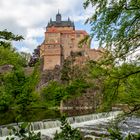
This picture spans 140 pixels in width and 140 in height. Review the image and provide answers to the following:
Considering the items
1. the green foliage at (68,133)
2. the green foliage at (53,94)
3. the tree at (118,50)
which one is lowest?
the green foliage at (68,133)

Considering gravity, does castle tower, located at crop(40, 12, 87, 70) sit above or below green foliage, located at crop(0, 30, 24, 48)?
above

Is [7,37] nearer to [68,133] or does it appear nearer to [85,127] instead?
[68,133]

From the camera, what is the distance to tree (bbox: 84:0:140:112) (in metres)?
4.93

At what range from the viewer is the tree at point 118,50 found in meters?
4.93

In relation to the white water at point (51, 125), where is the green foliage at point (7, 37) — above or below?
above

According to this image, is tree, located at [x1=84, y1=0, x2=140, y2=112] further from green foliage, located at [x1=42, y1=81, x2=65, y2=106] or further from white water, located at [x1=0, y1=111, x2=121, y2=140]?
green foliage, located at [x1=42, y1=81, x2=65, y2=106]

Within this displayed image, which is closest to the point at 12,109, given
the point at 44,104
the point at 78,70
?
the point at 44,104

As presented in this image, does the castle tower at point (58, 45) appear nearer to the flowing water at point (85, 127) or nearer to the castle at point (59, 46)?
the castle at point (59, 46)

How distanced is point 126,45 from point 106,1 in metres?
0.70

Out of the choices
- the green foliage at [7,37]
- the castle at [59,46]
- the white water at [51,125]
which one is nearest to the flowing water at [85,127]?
the white water at [51,125]

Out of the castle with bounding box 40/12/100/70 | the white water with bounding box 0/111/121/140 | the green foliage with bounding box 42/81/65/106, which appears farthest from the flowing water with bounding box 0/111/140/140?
the castle with bounding box 40/12/100/70

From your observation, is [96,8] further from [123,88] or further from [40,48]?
[40,48]

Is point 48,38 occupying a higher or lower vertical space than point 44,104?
higher

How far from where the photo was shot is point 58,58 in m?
77.9
